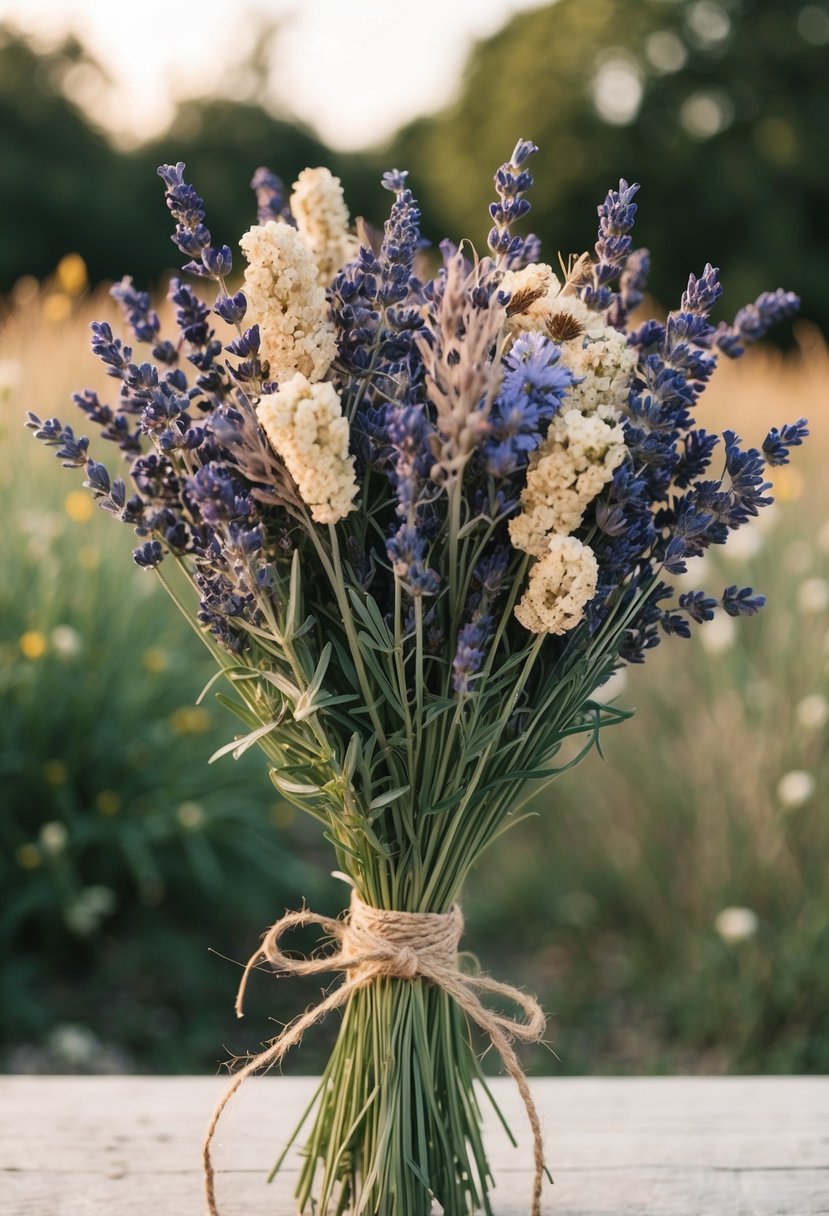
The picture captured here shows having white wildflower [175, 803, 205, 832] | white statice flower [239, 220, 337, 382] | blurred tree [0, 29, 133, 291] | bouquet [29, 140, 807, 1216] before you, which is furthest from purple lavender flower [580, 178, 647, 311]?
blurred tree [0, 29, 133, 291]

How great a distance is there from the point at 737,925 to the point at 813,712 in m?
0.54

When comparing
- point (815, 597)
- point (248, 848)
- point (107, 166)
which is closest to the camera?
point (815, 597)

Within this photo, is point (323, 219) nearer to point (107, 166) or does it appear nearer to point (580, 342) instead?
point (580, 342)

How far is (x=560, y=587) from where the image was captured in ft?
3.15

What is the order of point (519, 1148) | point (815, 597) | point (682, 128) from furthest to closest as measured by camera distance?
point (682, 128) < point (815, 597) < point (519, 1148)

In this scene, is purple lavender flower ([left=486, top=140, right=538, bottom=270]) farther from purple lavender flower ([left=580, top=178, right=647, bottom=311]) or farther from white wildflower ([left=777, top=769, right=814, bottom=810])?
white wildflower ([left=777, top=769, right=814, bottom=810])

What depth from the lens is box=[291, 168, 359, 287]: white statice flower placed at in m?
1.20

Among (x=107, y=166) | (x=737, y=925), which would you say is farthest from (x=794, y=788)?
(x=107, y=166)

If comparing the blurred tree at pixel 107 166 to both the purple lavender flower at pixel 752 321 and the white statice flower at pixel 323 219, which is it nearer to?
the white statice flower at pixel 323 219

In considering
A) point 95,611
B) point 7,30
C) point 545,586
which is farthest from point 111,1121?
point 7,30

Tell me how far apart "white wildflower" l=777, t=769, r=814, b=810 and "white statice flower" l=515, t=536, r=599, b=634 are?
6.23 ft

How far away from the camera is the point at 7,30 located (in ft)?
73.3

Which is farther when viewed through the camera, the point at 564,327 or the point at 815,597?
the point at 815,597

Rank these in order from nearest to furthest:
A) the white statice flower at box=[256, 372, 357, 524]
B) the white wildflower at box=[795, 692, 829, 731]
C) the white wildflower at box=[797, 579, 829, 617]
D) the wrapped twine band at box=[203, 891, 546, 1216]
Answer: the white statice flower at box=[256, 372, 357, 524] → the wrapped twine band at box=[203, 891, 546, 1216] → the white wildflower at box=[795, 692, 829, 731] → the white wildflower at box=[797, 579, 829, 617]
